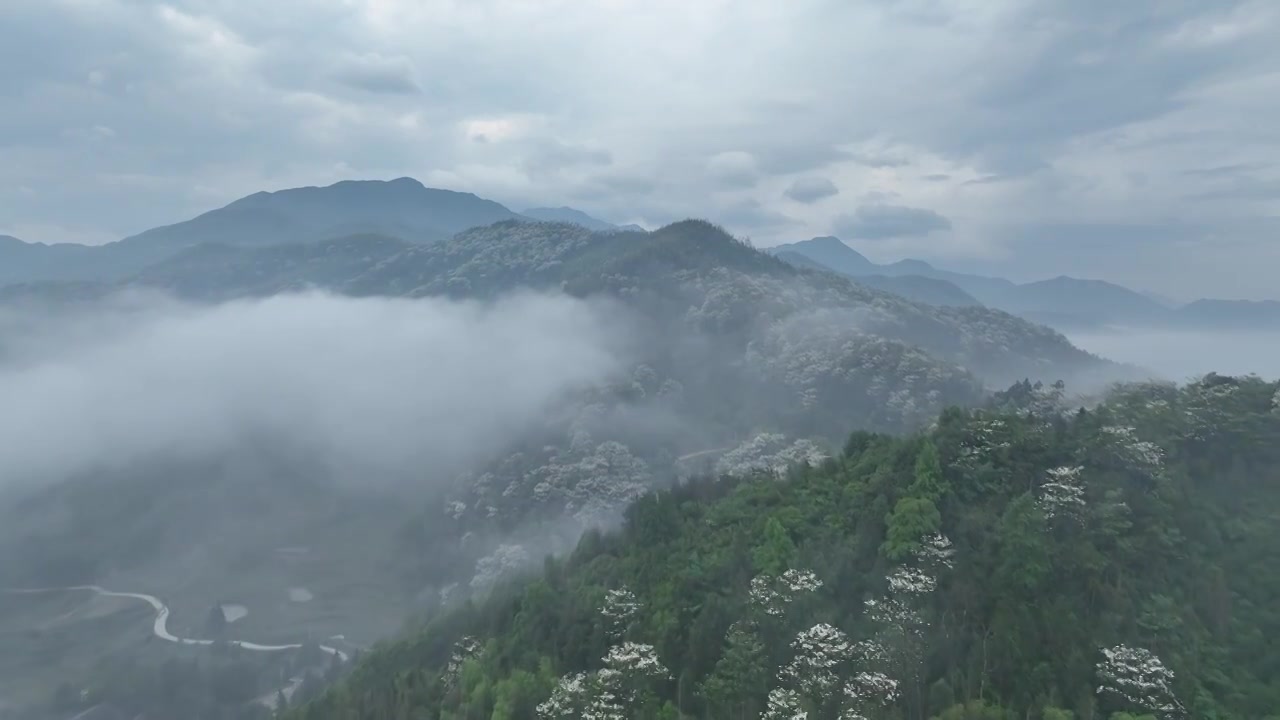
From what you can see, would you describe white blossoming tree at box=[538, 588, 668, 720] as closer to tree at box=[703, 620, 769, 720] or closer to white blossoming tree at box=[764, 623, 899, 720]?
tree at box=[703, 620, 769, 720]

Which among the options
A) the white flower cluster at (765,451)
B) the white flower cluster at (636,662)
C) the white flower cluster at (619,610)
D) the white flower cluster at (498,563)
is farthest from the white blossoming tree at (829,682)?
the white flower cluster at (498,563)

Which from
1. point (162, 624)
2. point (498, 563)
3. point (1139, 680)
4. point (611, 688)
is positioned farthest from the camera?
point (162, 624)

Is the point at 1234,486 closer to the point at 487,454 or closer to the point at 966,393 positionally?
the point at 966,393

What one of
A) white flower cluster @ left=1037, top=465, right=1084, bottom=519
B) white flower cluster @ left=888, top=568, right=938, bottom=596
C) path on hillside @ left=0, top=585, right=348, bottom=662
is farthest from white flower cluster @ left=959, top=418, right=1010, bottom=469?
path on hillside @ left=0, top=585, right=348, bottom=662

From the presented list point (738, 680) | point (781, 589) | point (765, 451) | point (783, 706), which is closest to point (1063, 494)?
point (781, 589)

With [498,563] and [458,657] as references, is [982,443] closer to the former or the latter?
[458,657]

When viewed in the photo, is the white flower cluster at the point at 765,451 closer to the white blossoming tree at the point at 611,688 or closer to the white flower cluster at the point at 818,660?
the white blossoming tree at the point at 611,688
